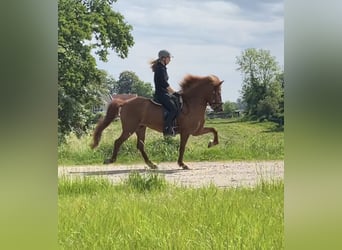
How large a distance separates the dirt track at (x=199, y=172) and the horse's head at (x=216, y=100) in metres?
0.27

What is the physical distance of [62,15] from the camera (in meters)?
2.09

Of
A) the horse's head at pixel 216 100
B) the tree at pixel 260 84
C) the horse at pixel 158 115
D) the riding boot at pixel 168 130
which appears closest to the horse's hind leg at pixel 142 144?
the horse at pixel 158 115

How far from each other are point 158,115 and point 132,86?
0.21m

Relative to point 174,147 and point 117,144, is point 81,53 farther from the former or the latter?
point 174,147

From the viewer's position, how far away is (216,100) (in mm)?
2195

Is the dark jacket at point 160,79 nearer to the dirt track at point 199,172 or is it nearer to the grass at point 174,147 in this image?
the grass at point 174,147

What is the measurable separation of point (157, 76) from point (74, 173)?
2.06ft

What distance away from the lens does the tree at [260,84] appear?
79.8 inches

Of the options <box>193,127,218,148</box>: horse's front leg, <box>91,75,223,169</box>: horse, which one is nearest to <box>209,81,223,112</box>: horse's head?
<box>91,75,223,169</box>: horse

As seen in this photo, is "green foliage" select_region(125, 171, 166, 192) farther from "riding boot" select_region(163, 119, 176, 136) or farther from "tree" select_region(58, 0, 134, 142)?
"tree" select_region(58, 0, 134, 142)

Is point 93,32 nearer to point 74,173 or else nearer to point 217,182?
point 74,173

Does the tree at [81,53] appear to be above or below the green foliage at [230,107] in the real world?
above

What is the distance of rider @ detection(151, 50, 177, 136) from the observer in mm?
2094
